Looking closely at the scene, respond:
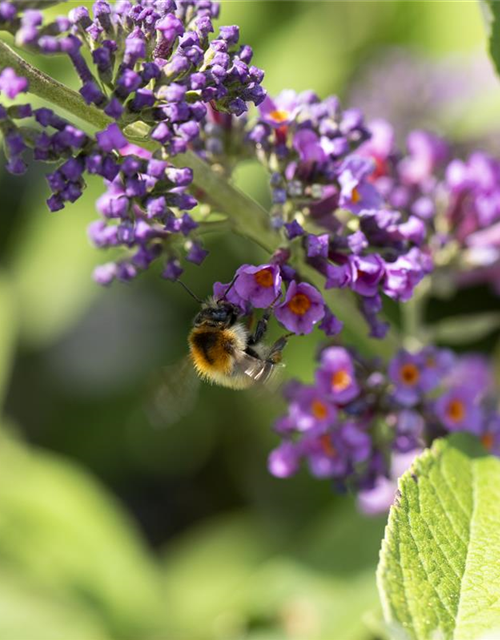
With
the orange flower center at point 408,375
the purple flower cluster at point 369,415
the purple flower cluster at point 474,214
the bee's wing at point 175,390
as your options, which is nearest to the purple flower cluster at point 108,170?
the bee's wing at point 175,390

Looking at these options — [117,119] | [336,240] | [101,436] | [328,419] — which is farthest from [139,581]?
[117,119]

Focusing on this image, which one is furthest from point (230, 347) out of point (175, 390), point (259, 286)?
point (175, 390)

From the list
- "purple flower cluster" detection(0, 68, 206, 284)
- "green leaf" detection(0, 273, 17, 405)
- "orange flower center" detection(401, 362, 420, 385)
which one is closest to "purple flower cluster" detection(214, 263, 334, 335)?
"purple flower cluster" detection(0, 68, 206, 284)

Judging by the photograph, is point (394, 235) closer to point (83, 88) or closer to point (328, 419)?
point (328, 419)

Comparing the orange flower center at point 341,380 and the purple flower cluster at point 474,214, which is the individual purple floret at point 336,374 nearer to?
the orange flower center at point 341,380

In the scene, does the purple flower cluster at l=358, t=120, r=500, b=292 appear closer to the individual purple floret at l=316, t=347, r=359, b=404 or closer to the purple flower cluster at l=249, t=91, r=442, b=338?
the purple flower cluster at l=249, t=91, r=442, b=338

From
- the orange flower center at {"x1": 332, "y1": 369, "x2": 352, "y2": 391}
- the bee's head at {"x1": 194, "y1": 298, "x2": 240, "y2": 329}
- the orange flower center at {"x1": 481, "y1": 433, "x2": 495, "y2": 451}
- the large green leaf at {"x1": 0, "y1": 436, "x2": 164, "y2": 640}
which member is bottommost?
the orange flower center at {"x1": 481, "y1": 433, "x2": 495, "y2": 451}

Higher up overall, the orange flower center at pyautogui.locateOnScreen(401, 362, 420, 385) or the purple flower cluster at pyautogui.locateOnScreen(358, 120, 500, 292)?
the purple flower cluster at pyautogui.locateOnScreen(358, 120, 500, 292)
